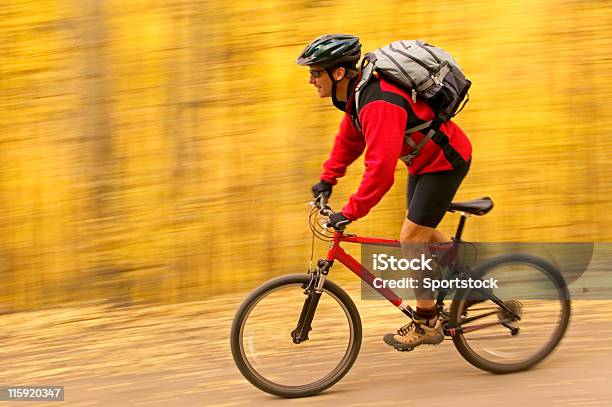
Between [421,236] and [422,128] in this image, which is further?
[421,236]

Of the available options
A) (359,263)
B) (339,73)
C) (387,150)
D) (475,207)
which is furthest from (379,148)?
(359,263)

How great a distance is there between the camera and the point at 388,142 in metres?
4.58

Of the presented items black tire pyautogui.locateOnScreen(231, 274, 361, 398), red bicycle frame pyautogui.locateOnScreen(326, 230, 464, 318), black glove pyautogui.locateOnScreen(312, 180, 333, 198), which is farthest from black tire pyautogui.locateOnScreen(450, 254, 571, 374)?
black glove pyautogui.locateOnScreen(312, 180, 333, 198)

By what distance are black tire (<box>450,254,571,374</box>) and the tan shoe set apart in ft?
0.35

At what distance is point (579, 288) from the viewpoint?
7.14m

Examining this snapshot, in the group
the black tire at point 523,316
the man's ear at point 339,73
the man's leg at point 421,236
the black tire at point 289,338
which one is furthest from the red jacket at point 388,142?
the black tire at point 523,316

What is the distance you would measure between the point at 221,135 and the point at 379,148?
10.8 ft

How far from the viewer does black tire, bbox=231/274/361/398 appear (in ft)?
16.0

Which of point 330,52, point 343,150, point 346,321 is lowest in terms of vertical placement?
point 346,321

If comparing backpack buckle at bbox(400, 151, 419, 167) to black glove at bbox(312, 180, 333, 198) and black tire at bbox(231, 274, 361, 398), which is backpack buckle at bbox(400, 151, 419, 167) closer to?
black glove at bbox(312, 180, 333, 198)

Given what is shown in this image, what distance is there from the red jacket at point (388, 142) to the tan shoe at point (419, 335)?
92 centimetres

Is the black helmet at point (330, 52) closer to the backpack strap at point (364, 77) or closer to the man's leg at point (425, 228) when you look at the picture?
the backpack strap at point (364, 77)

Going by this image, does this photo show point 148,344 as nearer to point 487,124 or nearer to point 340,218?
point 340,218

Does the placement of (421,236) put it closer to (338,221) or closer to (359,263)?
(359,263)
